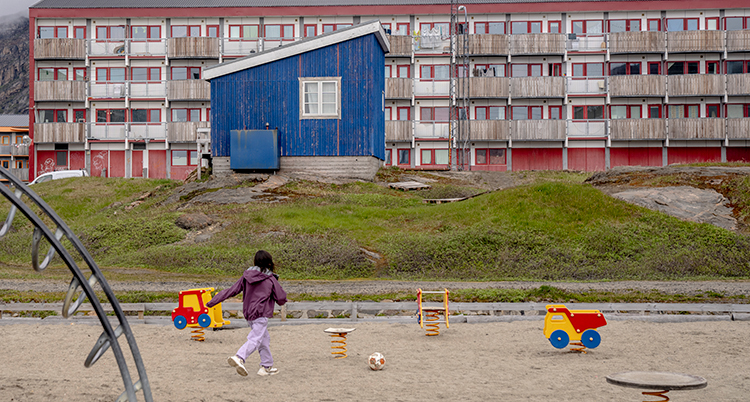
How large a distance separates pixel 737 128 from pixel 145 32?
41.9 m

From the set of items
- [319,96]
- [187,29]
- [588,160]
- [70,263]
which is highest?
[187,29]

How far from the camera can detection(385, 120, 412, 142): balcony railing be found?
46375 mm

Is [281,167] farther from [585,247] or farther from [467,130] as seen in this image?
[467,130]

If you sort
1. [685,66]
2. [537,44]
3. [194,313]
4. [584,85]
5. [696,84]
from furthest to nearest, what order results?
[685,66] < [584,85] < [537,44] < [696,84] < [194,313]

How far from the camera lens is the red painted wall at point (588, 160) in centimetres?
4681

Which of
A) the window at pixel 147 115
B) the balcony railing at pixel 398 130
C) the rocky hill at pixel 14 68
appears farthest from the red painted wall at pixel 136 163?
the rocky hill at pixel 14 68

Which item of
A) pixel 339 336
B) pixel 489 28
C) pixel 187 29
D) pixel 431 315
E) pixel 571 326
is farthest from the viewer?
pixel 187 29

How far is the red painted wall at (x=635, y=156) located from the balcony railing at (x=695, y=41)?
22.7 feet

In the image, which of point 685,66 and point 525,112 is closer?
point 685,66

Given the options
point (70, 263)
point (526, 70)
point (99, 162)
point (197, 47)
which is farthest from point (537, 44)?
point (70, 263)

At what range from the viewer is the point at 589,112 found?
47.2m

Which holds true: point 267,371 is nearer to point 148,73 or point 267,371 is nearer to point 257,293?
point 257,293

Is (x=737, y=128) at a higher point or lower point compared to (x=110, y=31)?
lower

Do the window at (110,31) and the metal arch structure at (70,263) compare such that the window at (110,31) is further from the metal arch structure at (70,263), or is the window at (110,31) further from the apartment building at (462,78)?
the metal arch structure at (70,263)
